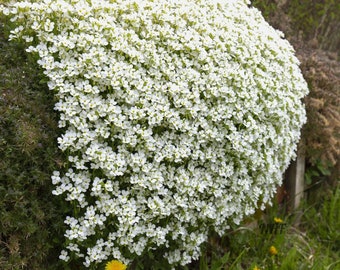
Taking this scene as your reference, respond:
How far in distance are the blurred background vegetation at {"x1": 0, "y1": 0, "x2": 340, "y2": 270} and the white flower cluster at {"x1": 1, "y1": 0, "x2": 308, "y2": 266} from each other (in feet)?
0.26

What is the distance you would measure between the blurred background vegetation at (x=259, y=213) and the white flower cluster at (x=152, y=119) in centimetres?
8

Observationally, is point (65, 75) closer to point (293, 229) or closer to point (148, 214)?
point (148, 214)

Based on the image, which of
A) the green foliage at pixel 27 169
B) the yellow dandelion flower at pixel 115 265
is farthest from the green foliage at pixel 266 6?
the yellow dandelion flower at pixel 115 265

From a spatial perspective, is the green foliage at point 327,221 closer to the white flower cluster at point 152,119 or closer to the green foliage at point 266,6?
the white flower cluster at point 152,119

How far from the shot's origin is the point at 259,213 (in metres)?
3.58

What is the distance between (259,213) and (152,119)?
154 cm

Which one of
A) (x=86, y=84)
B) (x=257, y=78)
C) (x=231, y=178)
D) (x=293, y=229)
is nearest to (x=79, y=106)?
(x=86, y=84)

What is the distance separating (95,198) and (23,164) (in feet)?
1.28

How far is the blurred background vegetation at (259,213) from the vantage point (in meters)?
2.06

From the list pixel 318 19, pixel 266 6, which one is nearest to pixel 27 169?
pixel 266 6

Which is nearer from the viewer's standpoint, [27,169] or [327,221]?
[27,169]

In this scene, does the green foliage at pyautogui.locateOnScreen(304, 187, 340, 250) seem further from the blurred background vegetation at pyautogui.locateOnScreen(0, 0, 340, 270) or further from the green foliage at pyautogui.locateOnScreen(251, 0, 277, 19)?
the green foliage at pyautogui.locateOnScreen(251, 0, 277, 19)

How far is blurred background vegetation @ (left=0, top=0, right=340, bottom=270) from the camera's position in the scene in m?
2.06

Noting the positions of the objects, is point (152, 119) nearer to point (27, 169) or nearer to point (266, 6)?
point (27, 169)
